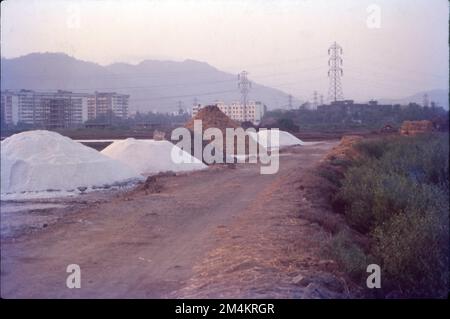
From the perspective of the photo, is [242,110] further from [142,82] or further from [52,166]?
[52,166]

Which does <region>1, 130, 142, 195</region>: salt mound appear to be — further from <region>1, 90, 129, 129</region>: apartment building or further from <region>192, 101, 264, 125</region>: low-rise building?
<region>192, 101, 264, 125</region>: low-rise building

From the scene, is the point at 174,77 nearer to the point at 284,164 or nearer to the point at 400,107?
the point at 400,107

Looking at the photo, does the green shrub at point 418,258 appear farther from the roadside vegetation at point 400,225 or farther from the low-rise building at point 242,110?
the low-rise building at point 242,110

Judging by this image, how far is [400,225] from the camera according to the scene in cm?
1088

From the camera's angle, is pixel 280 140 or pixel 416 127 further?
pixel 280 140

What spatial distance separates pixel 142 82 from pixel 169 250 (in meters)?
66.8

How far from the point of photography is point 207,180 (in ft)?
78.8

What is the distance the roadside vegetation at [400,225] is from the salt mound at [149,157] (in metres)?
8.48

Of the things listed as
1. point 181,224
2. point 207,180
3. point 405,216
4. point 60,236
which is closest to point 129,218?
point 181,224

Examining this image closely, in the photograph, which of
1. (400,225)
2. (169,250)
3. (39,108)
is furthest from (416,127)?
(169,250)

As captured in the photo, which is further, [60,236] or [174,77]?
[174,77]

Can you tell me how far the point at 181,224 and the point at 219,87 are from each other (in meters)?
74.4

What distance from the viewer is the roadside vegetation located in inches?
352

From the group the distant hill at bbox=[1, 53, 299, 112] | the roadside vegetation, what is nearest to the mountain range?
the distant hill at bbox=[1, 53, 299, 112]
